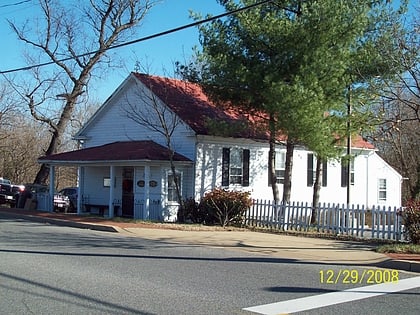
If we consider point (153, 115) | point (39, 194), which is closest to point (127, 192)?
point (153, 115)

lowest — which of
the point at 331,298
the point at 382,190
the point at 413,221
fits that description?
the point at 331,298

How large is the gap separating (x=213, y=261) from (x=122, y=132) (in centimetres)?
1797

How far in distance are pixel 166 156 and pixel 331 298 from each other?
54.2 feet

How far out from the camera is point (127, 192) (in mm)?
27984

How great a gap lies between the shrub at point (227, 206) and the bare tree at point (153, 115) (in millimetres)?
2324

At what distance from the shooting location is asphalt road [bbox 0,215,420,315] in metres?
8.27

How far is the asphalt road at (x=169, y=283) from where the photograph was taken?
325 inches

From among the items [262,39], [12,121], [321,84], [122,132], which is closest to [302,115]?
[321,84]

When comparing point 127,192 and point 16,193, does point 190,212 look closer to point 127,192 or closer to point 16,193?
point 127,192

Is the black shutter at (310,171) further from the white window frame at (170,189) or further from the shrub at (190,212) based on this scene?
the shrub at (190,212)

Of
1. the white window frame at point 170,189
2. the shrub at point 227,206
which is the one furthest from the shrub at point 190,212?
the white window frame at point 170,189

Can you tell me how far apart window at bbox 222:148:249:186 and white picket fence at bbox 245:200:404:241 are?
4.55 meters
